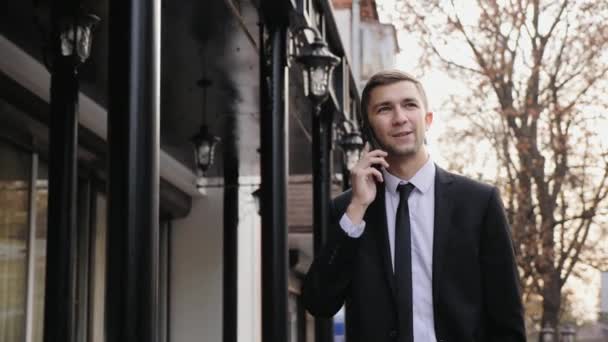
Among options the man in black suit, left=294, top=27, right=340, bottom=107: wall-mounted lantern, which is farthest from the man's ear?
left=294, top=27, right=340, bottom=107: wall-mounted lantern

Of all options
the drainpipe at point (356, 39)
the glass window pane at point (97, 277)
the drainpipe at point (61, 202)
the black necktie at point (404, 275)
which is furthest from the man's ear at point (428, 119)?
the drainpipe at point (356, 39)

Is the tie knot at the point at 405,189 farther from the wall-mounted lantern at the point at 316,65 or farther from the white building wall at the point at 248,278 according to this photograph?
the white building wall at the point at 248,278

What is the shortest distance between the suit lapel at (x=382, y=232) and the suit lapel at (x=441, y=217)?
0.12m

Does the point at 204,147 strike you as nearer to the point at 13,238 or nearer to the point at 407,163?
the point at 13,238

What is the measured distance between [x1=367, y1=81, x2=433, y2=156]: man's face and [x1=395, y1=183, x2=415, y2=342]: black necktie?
0.18 meters

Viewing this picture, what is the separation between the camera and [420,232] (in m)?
2.97

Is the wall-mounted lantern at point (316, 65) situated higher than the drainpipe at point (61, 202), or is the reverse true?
the wall-mounted lantern at point (316, 65)

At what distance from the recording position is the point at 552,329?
23844 mm

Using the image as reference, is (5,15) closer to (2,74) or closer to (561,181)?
(2,74)

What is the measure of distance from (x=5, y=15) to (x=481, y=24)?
1611 cm

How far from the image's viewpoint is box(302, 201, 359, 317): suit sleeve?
297 centimetres

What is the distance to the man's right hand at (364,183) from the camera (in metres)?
2.98

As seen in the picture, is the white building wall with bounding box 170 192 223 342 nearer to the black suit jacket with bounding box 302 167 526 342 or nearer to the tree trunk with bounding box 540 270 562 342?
the tree trunk with bounding box 540 270 562 342

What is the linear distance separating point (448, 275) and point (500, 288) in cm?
14
